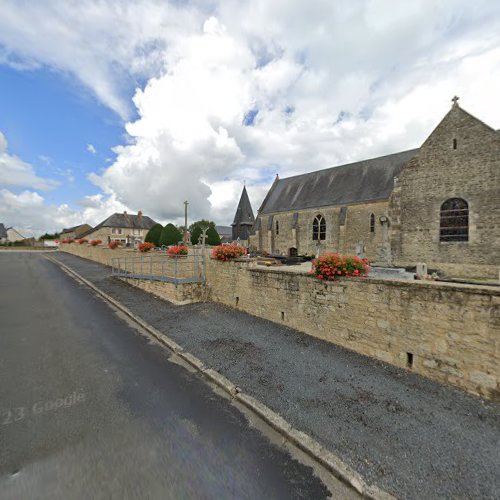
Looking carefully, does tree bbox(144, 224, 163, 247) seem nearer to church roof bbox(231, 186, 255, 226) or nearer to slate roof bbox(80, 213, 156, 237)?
church roof bbox(231, 186, 255, 226)

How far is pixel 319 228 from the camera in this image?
1151 inches

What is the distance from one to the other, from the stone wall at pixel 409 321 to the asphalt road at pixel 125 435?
131 inches

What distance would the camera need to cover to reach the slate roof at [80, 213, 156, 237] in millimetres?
60328

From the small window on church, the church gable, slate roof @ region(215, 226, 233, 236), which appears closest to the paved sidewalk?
the church gable

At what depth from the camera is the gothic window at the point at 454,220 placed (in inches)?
667

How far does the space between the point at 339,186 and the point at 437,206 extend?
41.0ft

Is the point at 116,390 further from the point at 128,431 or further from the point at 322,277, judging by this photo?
the point at 322,277

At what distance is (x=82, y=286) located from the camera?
13.5 metres

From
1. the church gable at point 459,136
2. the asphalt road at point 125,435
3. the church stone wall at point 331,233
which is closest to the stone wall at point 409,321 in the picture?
the asphalt road at point 125,435

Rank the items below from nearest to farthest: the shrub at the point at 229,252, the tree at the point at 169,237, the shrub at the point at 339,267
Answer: the shrub at the point at 339,267 < the shrub at the point at 229,252 < the tree at the point at 169,237

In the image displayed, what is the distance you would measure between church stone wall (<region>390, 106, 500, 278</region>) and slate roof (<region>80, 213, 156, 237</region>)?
6163 cm

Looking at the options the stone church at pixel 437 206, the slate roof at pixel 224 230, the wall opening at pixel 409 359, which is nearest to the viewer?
the wall opening at pixel 409 359

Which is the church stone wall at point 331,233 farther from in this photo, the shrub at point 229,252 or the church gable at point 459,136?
the shrub at point 229,252

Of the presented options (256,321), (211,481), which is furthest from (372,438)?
(256,321)
